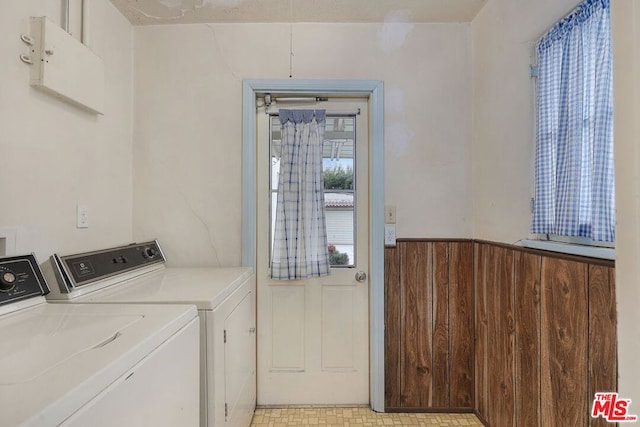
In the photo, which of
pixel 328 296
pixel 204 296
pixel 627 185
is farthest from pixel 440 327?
pixel 627 185

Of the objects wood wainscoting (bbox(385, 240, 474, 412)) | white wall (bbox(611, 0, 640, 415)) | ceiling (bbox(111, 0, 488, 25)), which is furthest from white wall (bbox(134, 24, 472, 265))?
white wall (bbox(611, 0, 640, 415))

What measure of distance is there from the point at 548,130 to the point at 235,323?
163 centimetres

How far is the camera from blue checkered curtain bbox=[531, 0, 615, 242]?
1.09 meters

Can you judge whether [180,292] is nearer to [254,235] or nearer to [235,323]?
[235,323]

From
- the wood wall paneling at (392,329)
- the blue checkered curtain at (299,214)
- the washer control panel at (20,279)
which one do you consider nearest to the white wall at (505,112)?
the wood wall paneling at (392,329)

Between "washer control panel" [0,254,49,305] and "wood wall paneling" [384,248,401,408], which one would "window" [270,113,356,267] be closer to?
"wood wall paneling" [384,248,401,408]

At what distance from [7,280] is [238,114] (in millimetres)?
1378

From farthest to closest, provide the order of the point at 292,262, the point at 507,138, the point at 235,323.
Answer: the point at 292,262 → the point at 507,138 → the point at 235,323

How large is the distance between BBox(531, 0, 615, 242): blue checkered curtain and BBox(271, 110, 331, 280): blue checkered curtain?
1.14 meters

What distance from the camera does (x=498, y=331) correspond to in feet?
5.77

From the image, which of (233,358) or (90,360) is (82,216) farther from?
(90,360)

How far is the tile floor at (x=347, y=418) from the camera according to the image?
1905 mm

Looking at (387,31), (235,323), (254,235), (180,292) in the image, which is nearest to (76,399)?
(180,292)

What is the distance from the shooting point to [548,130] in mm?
1396
